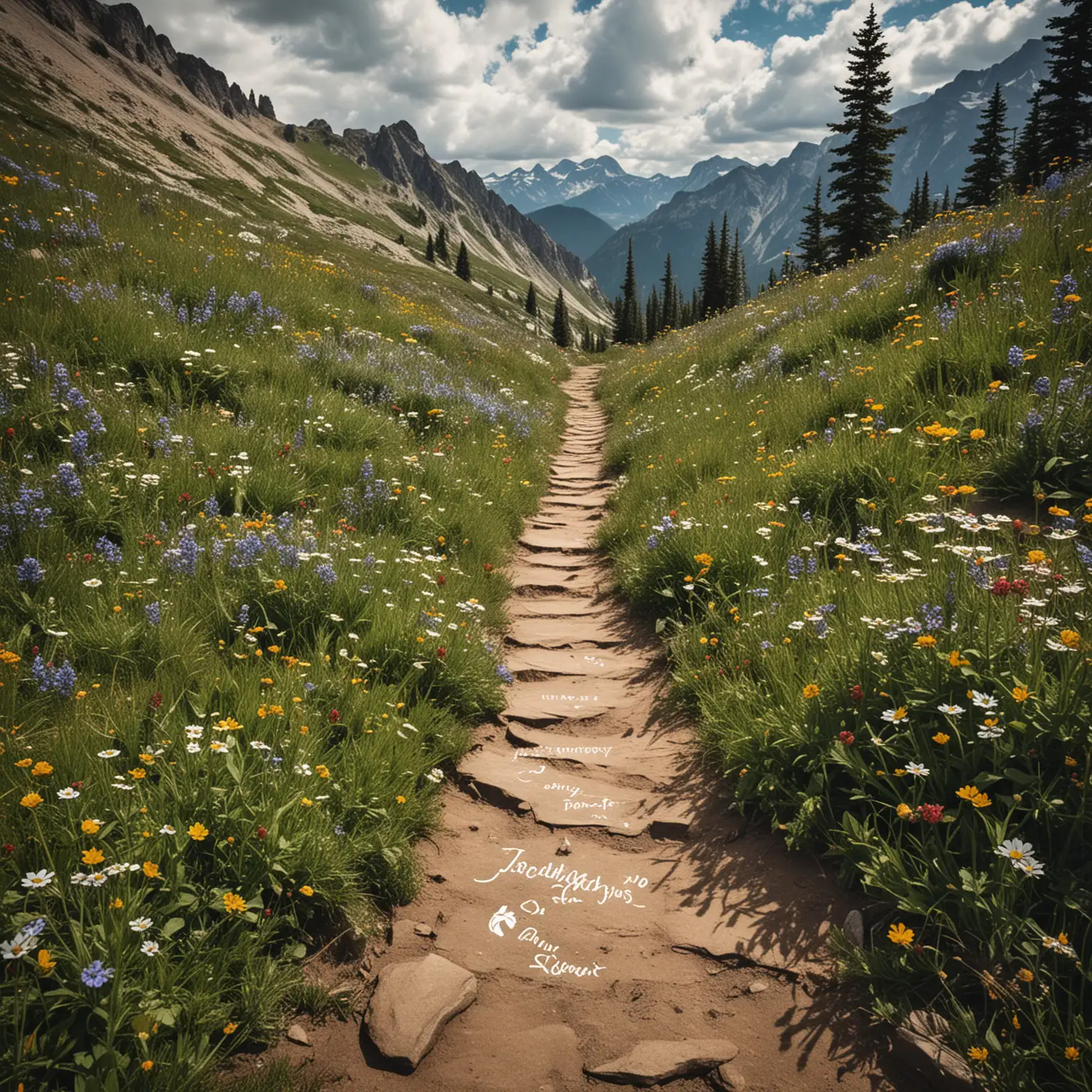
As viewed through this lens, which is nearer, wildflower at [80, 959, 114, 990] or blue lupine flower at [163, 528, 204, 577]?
wildflower at [80, 959, 114, 990]

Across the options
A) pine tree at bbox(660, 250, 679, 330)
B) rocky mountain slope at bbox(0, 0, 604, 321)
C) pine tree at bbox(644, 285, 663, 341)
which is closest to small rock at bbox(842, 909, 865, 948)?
rocky mountain slope at bbox(0, 0, 604, 321)

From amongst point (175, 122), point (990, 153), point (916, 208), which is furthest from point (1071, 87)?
point (175, 122)

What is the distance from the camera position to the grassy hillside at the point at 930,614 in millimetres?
2490

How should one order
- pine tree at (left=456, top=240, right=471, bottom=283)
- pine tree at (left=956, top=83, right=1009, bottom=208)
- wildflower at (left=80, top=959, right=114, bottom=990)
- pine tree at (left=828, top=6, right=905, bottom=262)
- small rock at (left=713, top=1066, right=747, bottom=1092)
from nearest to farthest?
wildflower at (left=80, top=959, right=114, bottom=990), small rock at (left=713, top=1066, right=747, bottom=1092), pine tree at (left=828, top=6, right=905, bottom=262), pine tree at (left=956, top=83, right=1009, bottom=208), pine tree at (left=456, top=240, right=471, bottom=283)

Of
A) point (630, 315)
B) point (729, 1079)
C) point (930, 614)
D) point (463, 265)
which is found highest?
point (463, 265)

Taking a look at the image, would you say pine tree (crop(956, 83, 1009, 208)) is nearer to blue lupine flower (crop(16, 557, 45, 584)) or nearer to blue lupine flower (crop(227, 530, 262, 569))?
blue lupine flower (crop(227, 530, 262, 569))

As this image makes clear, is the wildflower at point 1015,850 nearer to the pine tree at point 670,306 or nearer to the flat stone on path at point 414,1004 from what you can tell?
the flat stone on path at point 414,1004

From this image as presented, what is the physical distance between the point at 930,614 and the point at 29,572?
5324 millimetres

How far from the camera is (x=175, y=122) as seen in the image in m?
106

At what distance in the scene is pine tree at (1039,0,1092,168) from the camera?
32.7 m

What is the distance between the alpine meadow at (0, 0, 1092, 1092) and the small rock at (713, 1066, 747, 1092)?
0.8 inches

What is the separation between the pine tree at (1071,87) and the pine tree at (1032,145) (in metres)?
0.56

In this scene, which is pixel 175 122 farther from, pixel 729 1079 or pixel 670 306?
pixel 729 1079

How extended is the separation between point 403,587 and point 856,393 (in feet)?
18.4
